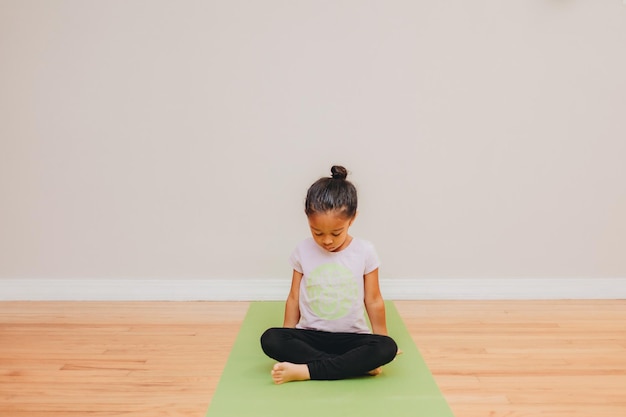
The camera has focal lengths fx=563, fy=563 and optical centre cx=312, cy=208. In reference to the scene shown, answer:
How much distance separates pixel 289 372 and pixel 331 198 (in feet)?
1.76

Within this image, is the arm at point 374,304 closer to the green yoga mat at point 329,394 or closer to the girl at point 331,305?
the girl at point 331,305

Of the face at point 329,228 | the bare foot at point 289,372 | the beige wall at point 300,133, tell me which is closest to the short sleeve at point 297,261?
the face at point 329,228

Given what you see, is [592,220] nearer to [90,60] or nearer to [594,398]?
[594,398]

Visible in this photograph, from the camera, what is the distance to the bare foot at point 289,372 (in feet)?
5.45

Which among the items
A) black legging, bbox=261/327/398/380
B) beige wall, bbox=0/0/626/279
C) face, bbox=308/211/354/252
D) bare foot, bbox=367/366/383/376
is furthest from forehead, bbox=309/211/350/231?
beige wall, bbox=0/0/626/279

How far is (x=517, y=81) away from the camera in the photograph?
2.59 metres

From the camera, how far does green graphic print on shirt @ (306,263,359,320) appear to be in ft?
6.03

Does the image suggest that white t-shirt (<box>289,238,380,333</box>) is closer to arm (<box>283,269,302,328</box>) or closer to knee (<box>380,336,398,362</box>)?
arm (<box>283,269,302,328</box>)

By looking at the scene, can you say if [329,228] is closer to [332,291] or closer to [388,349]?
[332,291]

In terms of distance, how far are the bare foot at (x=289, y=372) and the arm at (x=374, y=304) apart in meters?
0.31

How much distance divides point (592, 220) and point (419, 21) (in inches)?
48.6

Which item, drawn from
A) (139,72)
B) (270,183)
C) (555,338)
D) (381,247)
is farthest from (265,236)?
(555,338)

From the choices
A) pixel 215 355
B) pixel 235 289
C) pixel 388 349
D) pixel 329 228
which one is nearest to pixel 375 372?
pixel 388 349

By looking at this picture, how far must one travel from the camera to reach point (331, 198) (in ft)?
5.71
